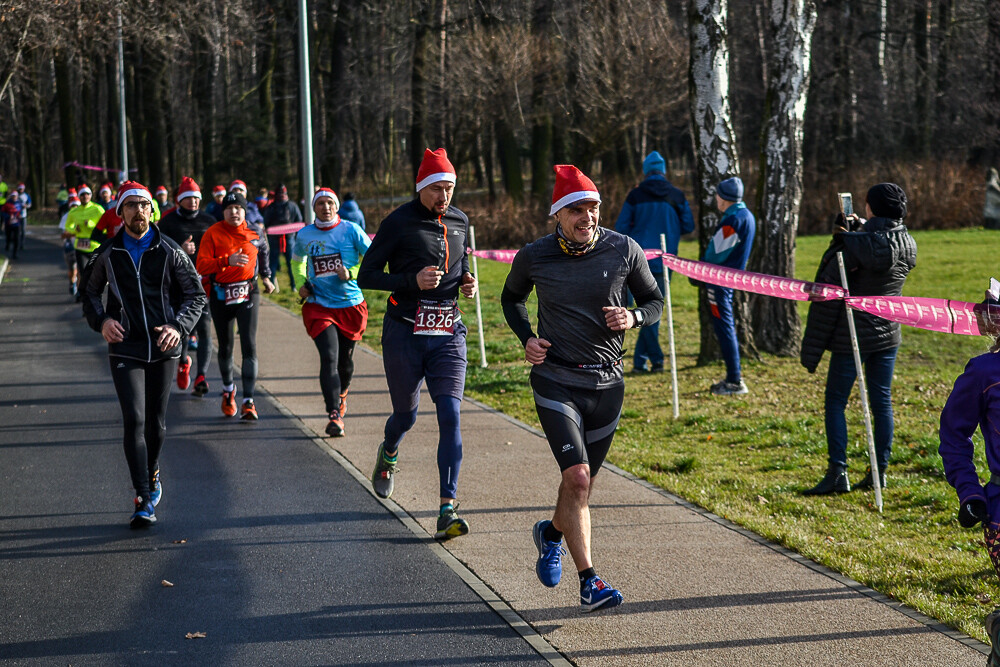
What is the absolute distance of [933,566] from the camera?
6.00 meters

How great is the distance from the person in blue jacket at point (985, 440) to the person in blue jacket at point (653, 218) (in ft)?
27.5

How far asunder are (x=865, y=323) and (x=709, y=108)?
232 inches

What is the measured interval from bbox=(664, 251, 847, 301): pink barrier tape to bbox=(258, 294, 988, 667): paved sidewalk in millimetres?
1561

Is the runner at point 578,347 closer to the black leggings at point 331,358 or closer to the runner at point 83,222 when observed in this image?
the black leggings at point 331,358

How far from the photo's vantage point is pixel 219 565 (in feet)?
20.7

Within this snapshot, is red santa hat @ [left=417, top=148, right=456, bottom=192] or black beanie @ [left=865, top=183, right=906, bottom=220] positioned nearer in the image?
red santa hat @ [left=417, top=148, right=456, bottom=192]

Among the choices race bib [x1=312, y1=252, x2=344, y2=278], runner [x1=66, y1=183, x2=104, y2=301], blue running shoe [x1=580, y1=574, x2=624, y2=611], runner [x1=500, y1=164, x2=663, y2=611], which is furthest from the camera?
runner [x1=66, y1=183, x2=104, y2=301]

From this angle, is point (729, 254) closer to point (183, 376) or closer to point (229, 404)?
point (229, 404)

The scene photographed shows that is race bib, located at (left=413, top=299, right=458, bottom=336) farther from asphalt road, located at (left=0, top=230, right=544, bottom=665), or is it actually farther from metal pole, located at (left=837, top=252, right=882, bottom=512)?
metal pole, located at (left=837, top=252, right=882, bottom=512)

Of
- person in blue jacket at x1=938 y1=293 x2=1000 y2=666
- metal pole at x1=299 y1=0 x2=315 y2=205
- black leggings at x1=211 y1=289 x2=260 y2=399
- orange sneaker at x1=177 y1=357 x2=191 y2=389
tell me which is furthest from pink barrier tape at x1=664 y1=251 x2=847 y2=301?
metal pole at x1=299 y1=0 x2=315 y2=205

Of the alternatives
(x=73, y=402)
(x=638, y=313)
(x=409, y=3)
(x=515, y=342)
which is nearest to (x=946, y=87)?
(x=409, y=3)

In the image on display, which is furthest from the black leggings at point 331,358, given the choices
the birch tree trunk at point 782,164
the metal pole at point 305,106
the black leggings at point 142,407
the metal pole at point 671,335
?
the metal pole at point 305,106

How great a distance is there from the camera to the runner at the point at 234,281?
10.3 metres

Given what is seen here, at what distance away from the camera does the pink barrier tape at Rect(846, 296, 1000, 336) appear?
641cm
